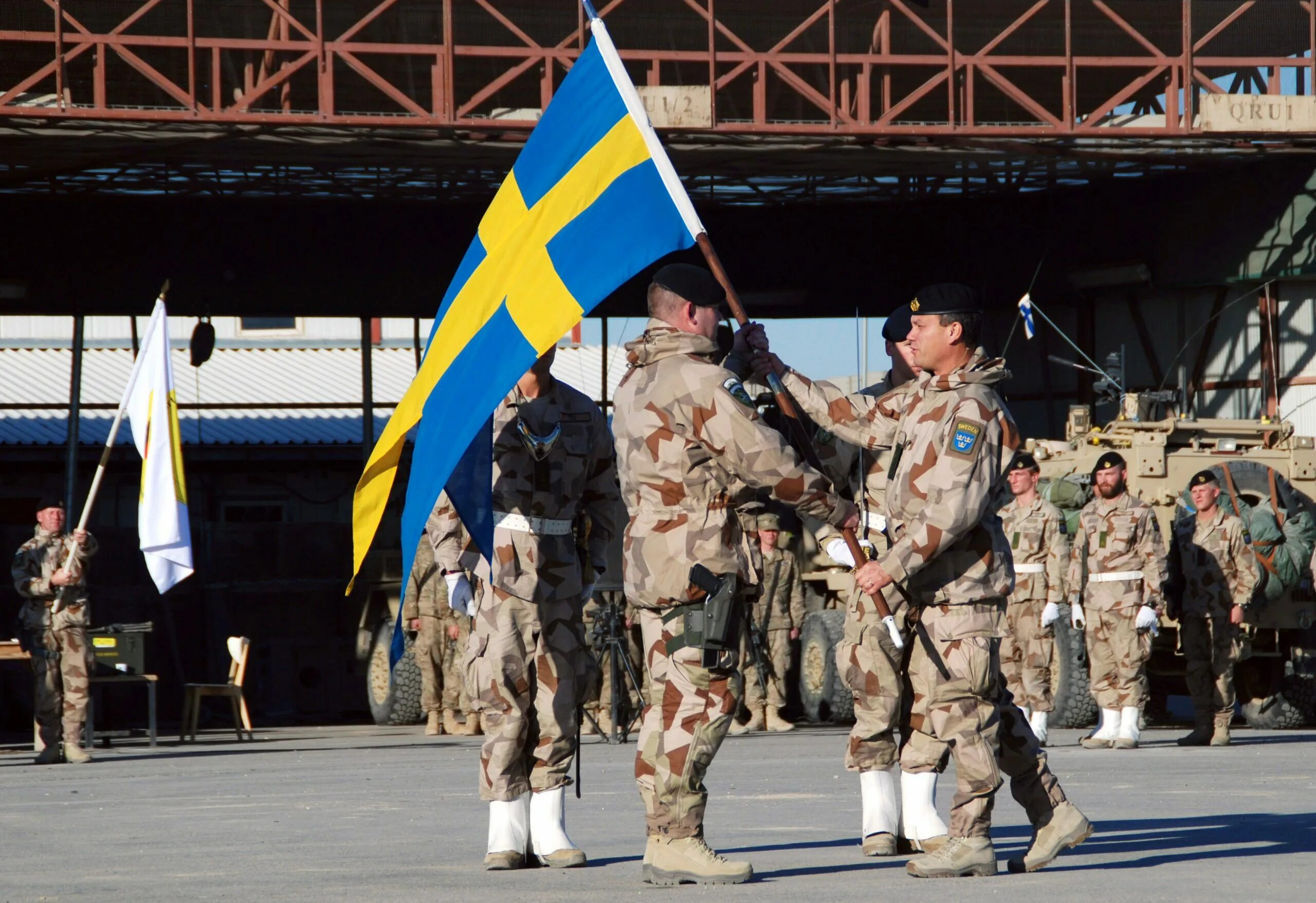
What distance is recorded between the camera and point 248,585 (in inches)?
904

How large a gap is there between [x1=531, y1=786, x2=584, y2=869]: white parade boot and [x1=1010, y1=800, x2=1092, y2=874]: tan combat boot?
57.0 inches

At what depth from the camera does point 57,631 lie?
47.0ft

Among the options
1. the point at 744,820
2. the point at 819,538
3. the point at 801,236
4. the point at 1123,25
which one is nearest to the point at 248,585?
the point at 801,236

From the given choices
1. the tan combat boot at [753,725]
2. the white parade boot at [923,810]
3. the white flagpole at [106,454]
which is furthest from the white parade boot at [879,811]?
the tan combat boot at [753,725]

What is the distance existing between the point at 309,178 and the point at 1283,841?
53.5 ft

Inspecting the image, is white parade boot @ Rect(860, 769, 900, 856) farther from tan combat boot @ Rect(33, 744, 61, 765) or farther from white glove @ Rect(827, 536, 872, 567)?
tan combat boot @ Rect(33, 744, 61, 765)

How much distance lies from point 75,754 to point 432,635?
12.2ft

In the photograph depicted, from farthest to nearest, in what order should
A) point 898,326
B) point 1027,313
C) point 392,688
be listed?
point 1027,313
point 392,688
point 898,326

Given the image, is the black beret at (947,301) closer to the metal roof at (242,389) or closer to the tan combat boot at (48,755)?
the tan combat boot at (48,755)

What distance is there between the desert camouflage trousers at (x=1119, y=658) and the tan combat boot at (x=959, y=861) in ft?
25.2

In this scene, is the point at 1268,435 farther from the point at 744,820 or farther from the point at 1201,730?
the point at 744,820

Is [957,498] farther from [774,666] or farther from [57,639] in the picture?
[774,666]

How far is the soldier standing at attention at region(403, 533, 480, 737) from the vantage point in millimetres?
16688

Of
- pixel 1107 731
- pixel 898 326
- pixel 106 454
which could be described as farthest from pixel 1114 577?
pixel 106 454
